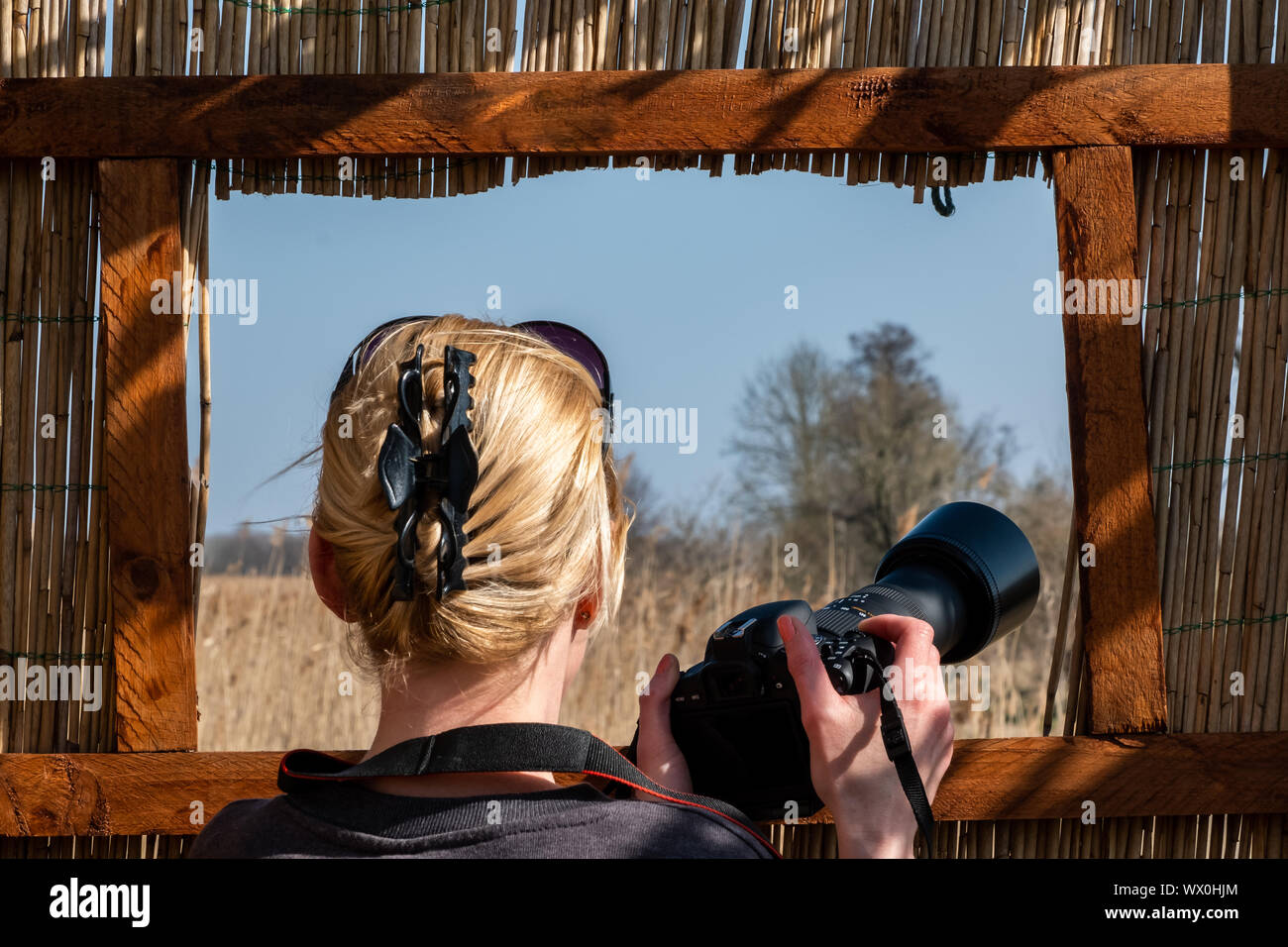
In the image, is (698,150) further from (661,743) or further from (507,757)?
(507,757)

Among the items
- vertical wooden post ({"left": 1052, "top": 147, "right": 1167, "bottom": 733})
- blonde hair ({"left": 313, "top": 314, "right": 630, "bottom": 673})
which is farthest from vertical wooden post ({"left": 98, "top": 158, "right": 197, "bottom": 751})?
vertical wooden post ({"left": 1052, "top": 147, "right": 1167, "bottom": 733})

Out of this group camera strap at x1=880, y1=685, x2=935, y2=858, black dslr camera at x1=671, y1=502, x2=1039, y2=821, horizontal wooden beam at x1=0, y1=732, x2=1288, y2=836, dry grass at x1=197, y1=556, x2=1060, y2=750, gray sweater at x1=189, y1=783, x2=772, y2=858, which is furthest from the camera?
dry grass at x1=197, y1=556, x2=1060, y2=750

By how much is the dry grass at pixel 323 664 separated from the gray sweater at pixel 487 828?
2.65 meters

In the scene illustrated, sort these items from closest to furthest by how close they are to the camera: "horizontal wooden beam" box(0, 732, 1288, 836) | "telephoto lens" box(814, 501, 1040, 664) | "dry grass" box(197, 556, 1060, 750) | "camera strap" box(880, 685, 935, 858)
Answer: "camera strap" box(880, 685, 935, 858), "telephoto lens" box(814, 501, 1040, 664), "horizontal wooden beam" box(0, 732, 1288, 836), "dry grass" box(197, 556, 1060, 750)

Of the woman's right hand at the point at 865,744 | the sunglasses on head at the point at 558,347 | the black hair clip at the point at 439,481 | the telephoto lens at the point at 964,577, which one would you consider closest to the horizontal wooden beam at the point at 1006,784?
the telephoto lens at the point at 964,577

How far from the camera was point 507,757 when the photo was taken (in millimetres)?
1013

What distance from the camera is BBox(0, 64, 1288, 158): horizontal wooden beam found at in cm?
198

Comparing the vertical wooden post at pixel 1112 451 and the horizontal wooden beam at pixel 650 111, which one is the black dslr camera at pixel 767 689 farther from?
the horizontal wooden beam at pixel 650 111

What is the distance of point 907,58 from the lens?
2.06m

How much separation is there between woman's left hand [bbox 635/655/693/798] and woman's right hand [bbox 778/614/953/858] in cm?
20

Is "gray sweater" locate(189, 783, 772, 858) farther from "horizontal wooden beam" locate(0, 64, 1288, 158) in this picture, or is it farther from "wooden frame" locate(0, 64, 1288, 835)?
"horizontal wooden beam" locate(0, 64, 1288, 158)

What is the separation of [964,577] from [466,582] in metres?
0.99

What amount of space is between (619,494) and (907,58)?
4.28ft
